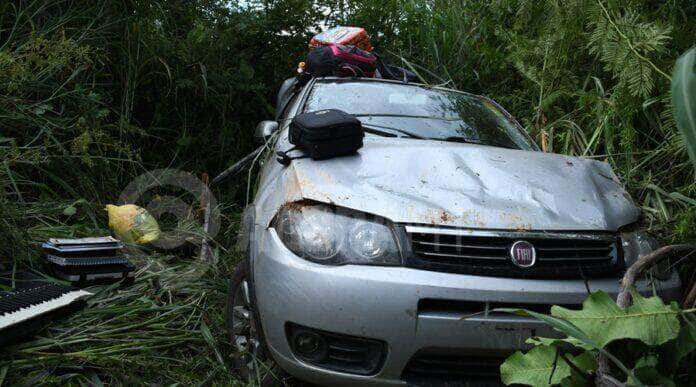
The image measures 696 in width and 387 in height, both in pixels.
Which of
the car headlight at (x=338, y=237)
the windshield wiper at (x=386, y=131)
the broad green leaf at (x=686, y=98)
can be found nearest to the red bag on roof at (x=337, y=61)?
the windshield wiper at (x=386, y=131)

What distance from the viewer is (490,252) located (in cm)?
231

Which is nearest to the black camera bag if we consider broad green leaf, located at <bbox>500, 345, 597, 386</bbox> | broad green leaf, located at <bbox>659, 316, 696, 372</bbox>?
broad green leaf, located at <bbox>500, 345, 597, 386</bbox>

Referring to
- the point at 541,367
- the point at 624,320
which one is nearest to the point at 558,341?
the point at 541,367

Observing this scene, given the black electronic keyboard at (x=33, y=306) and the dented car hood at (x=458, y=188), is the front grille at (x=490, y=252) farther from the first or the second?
the black electronic keyboard at (x=33, y=306)

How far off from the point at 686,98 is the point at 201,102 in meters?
Answer: 5.00

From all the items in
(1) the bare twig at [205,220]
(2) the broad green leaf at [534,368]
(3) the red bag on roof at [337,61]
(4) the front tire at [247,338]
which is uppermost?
(3) the red bag on roof at [337,61]

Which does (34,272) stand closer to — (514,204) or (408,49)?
(514,204)

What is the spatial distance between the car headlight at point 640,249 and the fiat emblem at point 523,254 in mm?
445

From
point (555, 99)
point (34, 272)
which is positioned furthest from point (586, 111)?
point (34, 272)

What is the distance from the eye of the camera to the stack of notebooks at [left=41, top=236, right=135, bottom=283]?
3.23 m

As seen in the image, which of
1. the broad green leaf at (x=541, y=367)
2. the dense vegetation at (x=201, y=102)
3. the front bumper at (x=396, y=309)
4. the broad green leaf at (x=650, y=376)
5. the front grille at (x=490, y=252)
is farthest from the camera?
the dense vegetation at (x=201, y=102)

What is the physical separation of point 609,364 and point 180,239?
3.02 metres

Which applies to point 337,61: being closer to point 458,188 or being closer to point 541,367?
point 458,188

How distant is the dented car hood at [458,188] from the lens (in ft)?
7.80
